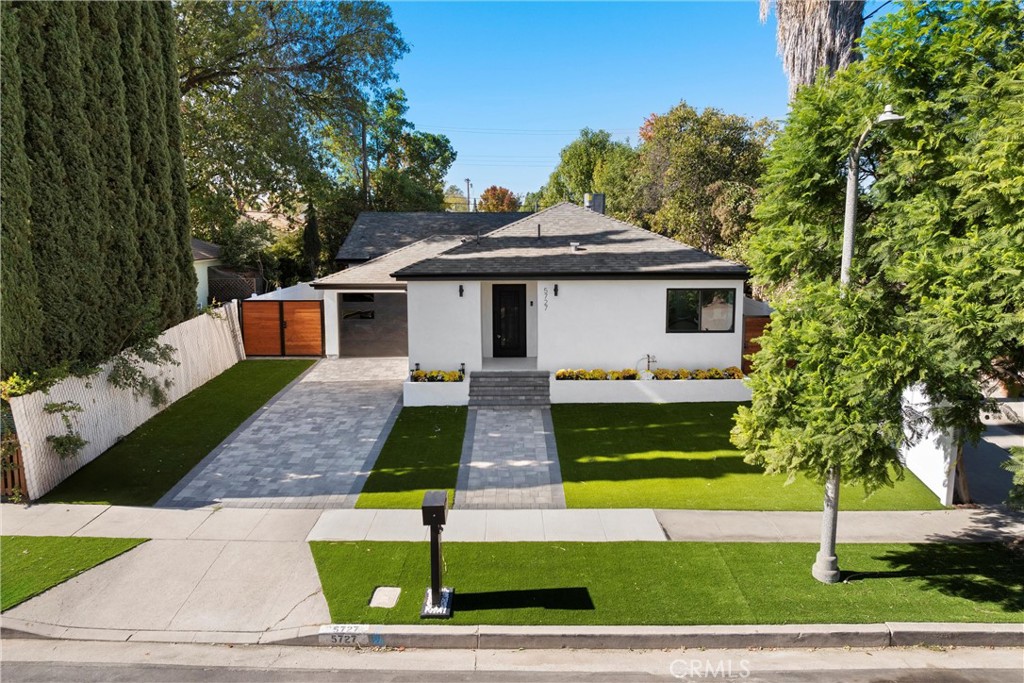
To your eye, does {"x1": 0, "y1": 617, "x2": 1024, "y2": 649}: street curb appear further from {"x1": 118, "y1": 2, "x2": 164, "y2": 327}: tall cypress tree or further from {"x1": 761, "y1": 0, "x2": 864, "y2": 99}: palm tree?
{"x1": 761, "y1": 0, "x2": 864, "y2": 99}: palm tree

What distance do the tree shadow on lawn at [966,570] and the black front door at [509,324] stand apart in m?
12.4

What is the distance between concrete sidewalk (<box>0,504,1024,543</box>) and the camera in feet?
34.0

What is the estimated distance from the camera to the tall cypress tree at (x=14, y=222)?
38.7 ft

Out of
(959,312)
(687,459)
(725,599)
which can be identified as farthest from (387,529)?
(959,312)

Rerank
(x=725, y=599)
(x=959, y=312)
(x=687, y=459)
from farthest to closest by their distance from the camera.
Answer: (x=687, y=459), (x=725, y=599), (x=959, y=312)

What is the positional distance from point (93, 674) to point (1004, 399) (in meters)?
21.1

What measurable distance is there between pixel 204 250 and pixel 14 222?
2256 cm

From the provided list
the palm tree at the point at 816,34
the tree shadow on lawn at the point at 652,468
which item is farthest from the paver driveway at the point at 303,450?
the palm tree at the point at 816,34

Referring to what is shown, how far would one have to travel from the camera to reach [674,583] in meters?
8.91

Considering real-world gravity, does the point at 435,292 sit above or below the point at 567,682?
above

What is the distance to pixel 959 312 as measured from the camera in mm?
7980

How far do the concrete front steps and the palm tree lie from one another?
12484 millimetres

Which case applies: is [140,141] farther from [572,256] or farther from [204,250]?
[204,250]

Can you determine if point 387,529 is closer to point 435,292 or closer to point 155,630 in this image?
point 155,630
